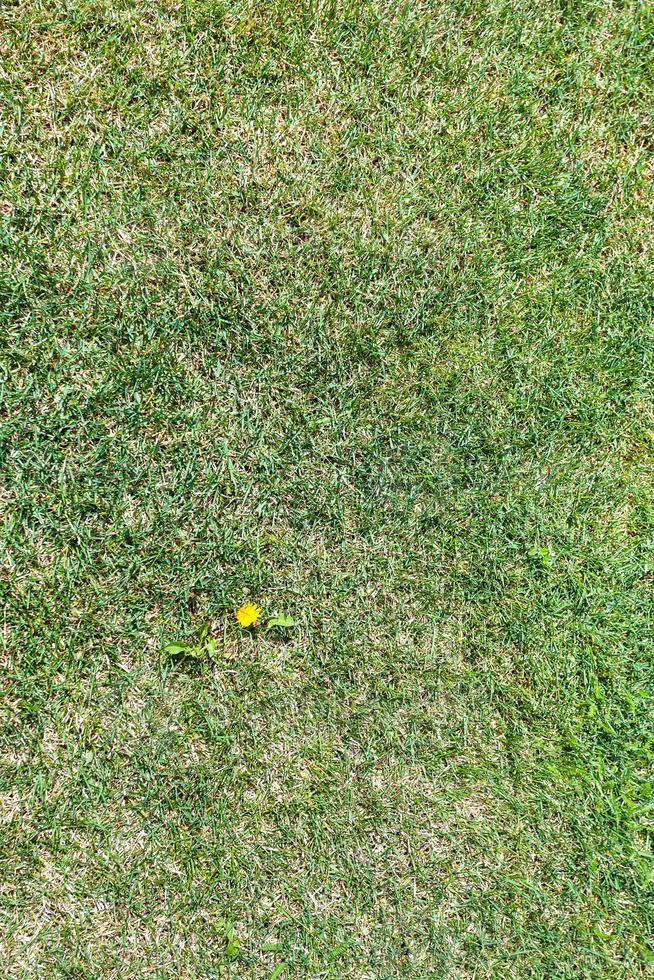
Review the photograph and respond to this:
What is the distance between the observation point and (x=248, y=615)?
249 cm

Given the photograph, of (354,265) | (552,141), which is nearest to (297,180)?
(354,265)

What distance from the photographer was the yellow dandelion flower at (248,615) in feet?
8.17

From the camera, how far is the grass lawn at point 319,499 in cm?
243

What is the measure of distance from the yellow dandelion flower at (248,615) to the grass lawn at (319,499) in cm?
4

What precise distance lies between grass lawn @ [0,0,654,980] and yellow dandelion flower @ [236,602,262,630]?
0.04 meters

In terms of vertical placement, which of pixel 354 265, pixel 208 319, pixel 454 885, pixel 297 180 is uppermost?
pixel 297 180

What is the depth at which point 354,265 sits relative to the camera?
8.62 ft

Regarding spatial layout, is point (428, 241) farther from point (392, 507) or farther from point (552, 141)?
point (392, 507)

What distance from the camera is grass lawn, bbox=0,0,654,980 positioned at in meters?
2.43

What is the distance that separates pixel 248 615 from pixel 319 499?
509 mm

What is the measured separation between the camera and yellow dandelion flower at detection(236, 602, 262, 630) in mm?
2490

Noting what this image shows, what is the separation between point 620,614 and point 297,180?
2128mm

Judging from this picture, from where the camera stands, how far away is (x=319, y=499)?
8.41 ft

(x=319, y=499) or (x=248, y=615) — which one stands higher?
(x=319, y=499)
